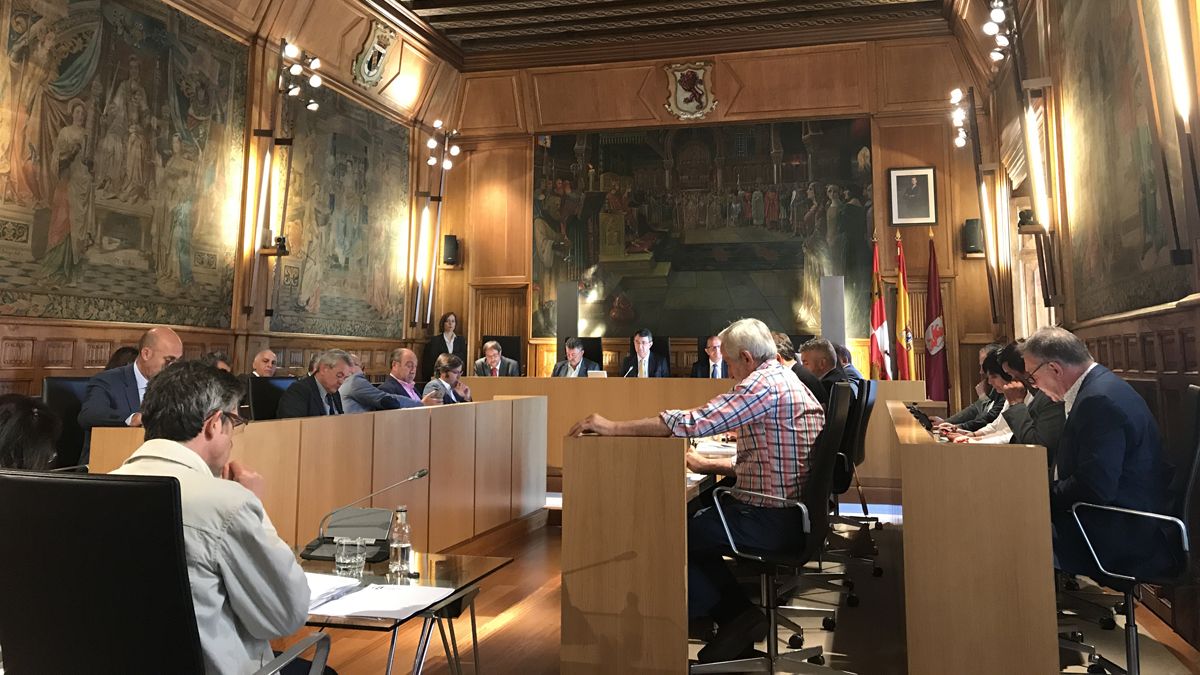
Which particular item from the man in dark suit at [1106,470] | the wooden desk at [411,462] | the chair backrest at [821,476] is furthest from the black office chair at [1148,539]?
the wooden desk at [411,462]

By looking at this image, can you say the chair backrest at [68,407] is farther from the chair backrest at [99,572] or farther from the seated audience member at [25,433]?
the chair backrest at [99,572]

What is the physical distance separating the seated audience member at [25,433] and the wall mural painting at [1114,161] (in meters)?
4.69

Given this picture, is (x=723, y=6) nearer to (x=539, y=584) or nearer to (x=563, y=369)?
(x=563, y=369)

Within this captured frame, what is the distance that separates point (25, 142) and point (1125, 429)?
7534 mm

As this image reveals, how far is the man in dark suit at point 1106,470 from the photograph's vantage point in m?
2.99

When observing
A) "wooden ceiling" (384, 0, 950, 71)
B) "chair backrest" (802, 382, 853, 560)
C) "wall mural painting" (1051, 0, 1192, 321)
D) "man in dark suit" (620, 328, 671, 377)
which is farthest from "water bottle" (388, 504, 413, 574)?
"wooden ceiling" (384, 0, 950, 71)

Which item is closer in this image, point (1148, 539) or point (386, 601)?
point (386, 601)

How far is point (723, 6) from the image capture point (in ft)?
33.4

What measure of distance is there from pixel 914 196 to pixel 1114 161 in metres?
5.96

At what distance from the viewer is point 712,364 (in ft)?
33.0

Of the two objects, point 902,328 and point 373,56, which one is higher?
point 373,56

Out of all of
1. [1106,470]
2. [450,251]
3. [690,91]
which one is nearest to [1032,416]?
[1106,470]

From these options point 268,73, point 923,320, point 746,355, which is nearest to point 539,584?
point 746,355

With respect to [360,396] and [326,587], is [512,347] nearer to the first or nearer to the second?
[360,396]
